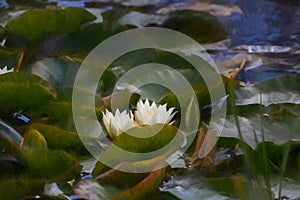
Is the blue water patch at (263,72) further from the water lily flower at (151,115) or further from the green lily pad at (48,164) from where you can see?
the green lily pad at (48,164)

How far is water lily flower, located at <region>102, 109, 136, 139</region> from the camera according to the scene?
1.30 metres

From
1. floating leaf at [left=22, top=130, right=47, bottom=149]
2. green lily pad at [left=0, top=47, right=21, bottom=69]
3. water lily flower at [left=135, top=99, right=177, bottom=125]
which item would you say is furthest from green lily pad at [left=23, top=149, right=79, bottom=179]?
green lily pad at [left=0, top=47, right=21, bottom=69]

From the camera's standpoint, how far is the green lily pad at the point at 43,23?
187 centimetres

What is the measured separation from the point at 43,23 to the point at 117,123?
672 millimetres

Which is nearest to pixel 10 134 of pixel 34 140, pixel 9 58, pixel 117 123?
pixel 34 140

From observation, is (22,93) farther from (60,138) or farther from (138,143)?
(138,143)

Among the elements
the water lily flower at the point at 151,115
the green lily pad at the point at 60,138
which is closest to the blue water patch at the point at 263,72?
the water lily flower at the point at 151,115

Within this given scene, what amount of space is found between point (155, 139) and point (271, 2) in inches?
49.7

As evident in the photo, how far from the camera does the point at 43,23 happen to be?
1.89m

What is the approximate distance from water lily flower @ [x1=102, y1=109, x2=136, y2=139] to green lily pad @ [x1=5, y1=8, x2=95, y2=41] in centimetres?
61

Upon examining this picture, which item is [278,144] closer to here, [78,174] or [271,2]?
[78,174]

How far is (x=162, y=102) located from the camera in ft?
4.80

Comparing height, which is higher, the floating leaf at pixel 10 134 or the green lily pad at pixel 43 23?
the green lily pad at pixel 43 23

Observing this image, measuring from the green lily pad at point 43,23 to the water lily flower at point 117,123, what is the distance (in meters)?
0.61
